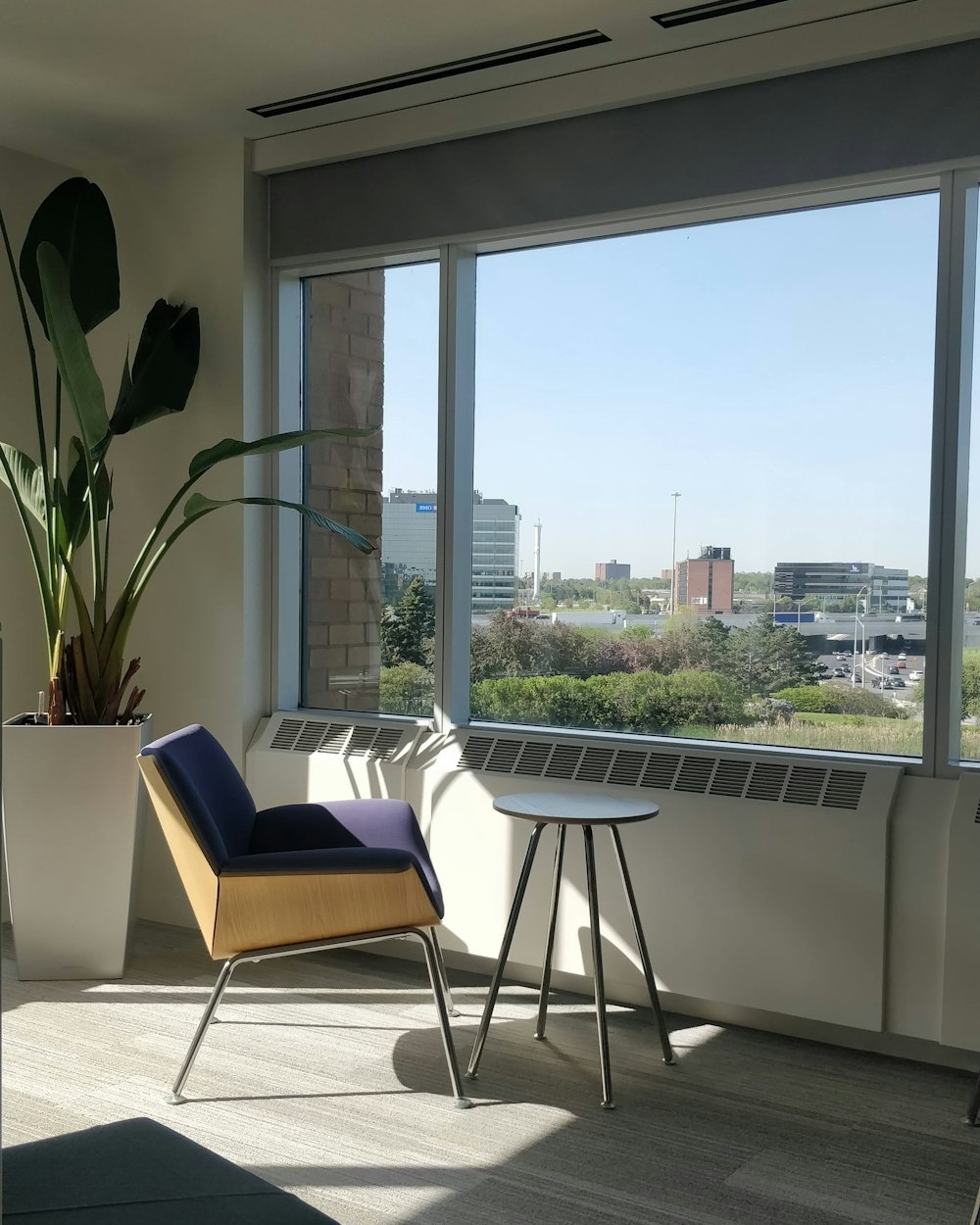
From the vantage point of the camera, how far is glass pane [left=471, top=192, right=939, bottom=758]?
11.3 ft

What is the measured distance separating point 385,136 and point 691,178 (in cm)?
114

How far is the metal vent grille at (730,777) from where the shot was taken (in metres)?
3.47

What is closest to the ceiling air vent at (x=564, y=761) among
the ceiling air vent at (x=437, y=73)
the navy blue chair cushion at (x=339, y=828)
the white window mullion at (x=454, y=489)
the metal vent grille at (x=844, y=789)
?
the white window mullion at (x=454, y=489)

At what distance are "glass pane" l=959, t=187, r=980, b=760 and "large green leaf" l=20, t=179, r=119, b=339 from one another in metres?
2.81

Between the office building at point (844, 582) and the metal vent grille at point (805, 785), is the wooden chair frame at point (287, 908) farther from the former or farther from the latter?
the office building at point (844, 582)

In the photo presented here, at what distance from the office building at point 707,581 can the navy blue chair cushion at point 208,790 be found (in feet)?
4.88

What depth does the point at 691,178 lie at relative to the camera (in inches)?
140

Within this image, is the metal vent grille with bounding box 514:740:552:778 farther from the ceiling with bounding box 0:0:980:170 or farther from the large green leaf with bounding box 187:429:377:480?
the ceiling with bounding box 0:0:980:170

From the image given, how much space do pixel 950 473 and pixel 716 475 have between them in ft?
2.38

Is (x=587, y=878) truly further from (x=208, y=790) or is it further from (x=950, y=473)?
(x=950, y=473)

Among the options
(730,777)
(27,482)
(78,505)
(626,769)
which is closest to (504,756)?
(626,769)

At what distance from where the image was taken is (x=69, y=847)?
386 cm

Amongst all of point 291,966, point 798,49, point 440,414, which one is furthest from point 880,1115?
point 798,49

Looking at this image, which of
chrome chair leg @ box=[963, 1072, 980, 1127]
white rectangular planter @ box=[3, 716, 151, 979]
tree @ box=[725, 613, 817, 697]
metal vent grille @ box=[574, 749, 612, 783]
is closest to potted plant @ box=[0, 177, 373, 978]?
white rectangular planter @ box=[3, 716, 151, 979]
